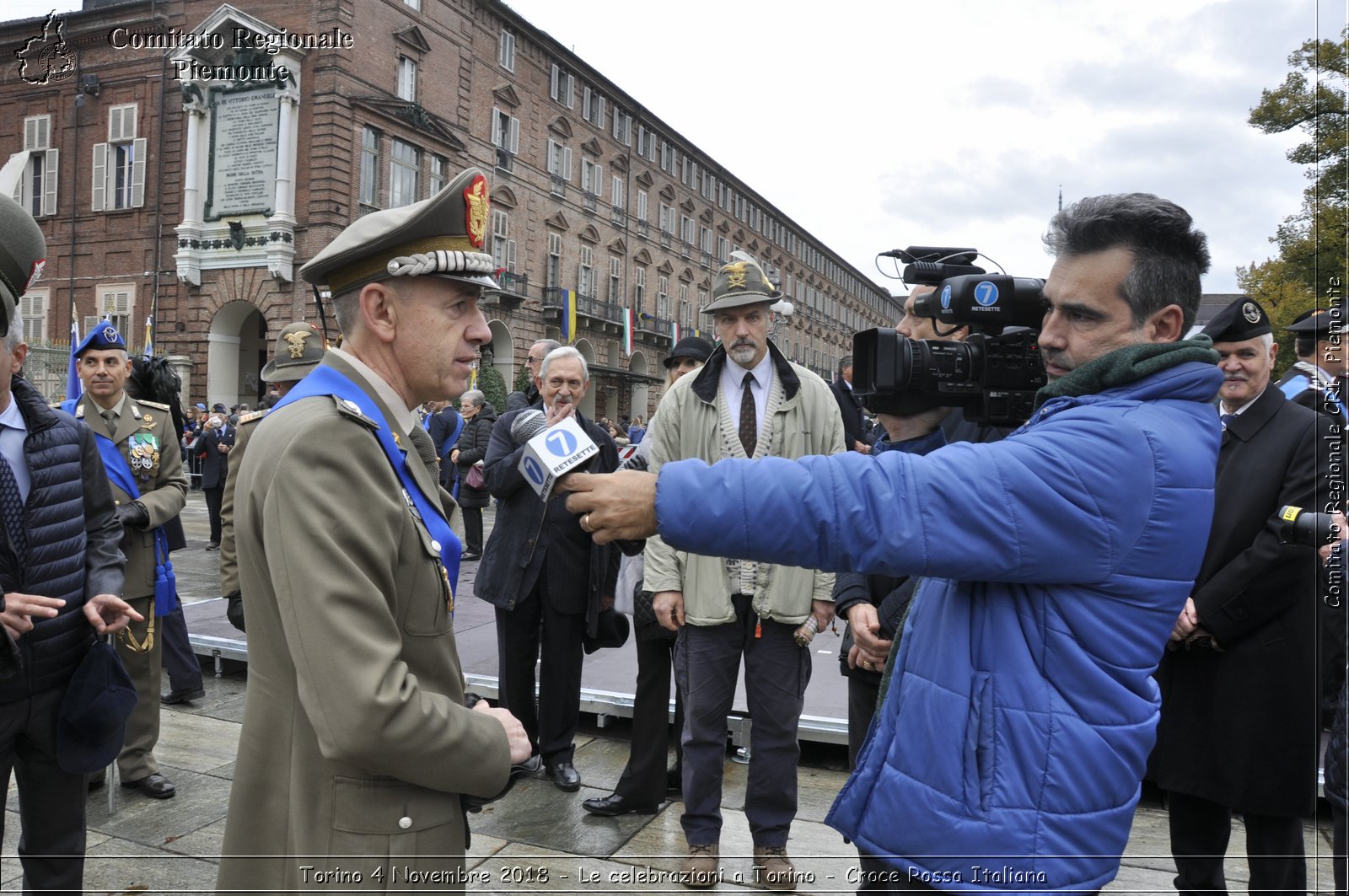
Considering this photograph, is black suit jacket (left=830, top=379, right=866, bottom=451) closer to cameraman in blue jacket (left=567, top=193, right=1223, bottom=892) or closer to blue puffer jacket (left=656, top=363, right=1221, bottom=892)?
cameraman in blue jacket (left=567, top=193, right=1223, bottom=892)

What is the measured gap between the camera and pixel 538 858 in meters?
3.48

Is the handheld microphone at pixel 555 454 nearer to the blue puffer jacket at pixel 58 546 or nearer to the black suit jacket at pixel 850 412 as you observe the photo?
the blue puffer jacket at pixel 58 546

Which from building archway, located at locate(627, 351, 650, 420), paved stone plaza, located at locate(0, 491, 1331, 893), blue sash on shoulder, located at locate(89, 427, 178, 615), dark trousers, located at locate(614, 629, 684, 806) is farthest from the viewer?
building archway, located at locate(627, 351, 650, 420)

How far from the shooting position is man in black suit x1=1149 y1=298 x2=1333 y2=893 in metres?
2.89

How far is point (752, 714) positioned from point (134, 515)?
10.6 feet

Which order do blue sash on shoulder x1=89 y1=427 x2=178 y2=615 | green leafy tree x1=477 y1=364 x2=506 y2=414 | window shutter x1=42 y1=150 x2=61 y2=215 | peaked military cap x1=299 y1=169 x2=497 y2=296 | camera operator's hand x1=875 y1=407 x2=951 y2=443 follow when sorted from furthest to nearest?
green leafy tree x1=477 y1=364 x2=506 y2=414, window shutter x1=42 y1=150 x2=61 y2=215, blue sash on shoulder x1=89 y1=427 x2=178 y2=615, camera operator's hand x1=875 y1=407 x2=951 y2=443, peaked military cap x1=299 y1=169 x2=497 y2=296

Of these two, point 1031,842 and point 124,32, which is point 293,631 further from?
point 124,32

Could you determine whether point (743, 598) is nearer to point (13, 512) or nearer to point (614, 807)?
point (614, 807)

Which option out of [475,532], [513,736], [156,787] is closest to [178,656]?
[156,787]

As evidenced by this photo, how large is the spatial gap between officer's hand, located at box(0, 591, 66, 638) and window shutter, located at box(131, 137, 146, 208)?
26.6 metres

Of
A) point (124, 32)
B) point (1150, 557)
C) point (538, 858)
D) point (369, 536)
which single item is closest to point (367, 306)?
point (369, 536)

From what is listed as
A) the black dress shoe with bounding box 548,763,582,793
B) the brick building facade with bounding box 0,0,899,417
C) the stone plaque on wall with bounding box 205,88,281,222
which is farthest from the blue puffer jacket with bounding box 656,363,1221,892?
the stone plaque on wall with bounding box 205,88,281,222

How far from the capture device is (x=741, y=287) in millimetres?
3881

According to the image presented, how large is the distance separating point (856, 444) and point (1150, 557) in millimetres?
5644
